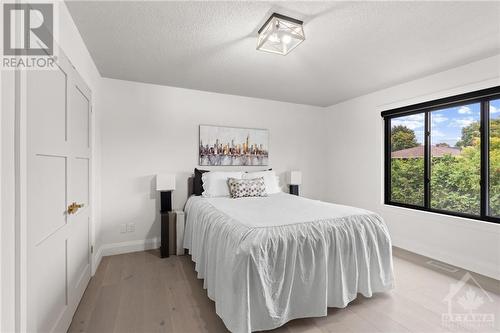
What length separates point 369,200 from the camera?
3.95 meters

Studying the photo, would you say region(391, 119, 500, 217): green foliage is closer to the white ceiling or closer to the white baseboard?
the white ceiling

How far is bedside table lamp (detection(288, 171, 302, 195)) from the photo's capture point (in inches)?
168

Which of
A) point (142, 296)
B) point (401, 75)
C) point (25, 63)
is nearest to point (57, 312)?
point (142, 296)

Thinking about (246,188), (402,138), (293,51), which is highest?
(293,51)

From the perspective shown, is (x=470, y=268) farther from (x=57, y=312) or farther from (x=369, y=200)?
(x=57, y=312)

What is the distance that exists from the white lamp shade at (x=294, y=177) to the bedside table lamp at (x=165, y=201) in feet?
6.89

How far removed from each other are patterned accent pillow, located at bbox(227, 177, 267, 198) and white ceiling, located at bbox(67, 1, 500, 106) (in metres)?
1.46

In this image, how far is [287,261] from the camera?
5.71 feet

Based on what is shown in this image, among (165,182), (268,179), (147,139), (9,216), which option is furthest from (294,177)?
(9,216)

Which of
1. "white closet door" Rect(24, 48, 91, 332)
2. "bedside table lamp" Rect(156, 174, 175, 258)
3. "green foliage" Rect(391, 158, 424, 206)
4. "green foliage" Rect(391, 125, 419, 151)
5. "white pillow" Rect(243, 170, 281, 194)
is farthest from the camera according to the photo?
"white pillow" Rect(243, 170, 281, 194)

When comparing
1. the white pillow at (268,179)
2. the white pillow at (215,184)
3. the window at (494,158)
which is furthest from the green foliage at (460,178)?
the white pillow at (215,184)

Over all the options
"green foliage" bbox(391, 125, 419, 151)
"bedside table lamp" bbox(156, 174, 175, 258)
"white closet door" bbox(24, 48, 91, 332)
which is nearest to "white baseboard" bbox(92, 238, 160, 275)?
"bedside table lamp" bbox(156, 174, 175, 258)

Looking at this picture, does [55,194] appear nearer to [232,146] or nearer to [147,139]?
[147,139]

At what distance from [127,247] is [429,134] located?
463cm
